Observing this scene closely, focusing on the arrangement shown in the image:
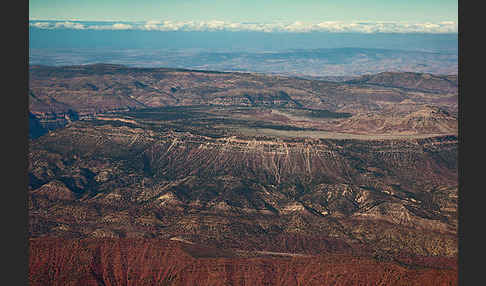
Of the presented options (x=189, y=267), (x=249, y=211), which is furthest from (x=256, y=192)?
(x=189, y=267)

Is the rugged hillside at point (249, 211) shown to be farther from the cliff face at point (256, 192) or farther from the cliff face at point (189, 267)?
the cliff face at point (256, 192)

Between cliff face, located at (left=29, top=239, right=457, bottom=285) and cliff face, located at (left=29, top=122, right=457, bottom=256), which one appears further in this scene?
cliff face, located at (left=29, top=122, right=457, bottom=256)

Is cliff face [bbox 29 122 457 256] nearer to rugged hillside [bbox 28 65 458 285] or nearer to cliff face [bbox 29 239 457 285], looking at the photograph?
rugged hillside [bbox 28 65 458 285]

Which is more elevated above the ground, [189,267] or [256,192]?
[256,192]

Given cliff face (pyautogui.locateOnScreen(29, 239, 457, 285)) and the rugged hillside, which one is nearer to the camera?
cliff face (pyautogui.locateOnScreen(29, 239, 457, 285))

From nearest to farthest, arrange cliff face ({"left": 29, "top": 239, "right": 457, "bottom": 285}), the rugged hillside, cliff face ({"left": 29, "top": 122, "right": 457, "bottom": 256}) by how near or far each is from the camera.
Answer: cliff face ({"left": 29, "top": 239, "right": 457, "bottom": 285}) < the rugged hillside < cliff face ({"left": 29, "top": 122, "right": 457, "bottom": 256})

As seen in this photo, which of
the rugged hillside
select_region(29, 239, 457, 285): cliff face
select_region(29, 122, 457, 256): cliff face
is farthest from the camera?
select_region(29, 122, 457, 256): cliff face

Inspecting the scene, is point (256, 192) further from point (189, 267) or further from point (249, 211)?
point (189, 267)

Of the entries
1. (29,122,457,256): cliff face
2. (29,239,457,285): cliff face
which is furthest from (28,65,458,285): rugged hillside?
(29,122,457,256): cliff face

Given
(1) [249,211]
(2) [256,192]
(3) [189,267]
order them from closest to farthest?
1. (3) [189,267]
2. (1) [249,211]
3. (2) [256,192]

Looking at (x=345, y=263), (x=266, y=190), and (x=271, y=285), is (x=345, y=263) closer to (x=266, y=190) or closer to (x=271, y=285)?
(x=271, y=285)

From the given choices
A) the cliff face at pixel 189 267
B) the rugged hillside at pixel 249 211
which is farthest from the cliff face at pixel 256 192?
the cliff face at pixel 189 267
